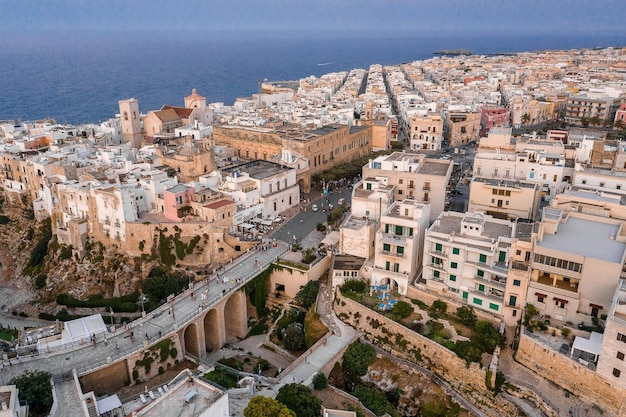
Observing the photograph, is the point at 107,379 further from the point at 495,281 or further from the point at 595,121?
the point at 595,121

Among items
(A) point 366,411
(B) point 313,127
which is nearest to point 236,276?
(A) point 366,411

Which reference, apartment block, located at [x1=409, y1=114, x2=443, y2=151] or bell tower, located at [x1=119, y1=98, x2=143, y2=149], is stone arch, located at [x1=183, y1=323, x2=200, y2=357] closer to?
bell tower, located at [x1=119, y1=98, x2=143, y2=149]

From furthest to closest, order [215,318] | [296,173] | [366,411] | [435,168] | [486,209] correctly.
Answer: [296,173] < [435,168] < [486,209] < [215,318] < [366,411]

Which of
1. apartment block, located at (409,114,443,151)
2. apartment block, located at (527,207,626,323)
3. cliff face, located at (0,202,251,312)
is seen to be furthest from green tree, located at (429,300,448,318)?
apartment block, located at (409,114,443,151)

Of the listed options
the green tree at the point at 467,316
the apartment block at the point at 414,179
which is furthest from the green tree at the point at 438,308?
the apartment block at the point at 414,179

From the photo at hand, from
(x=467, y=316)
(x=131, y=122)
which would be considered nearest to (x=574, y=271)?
(x=467, y=316)

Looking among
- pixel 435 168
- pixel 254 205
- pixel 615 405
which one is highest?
pixel 435 168

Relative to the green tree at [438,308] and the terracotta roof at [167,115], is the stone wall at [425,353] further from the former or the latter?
the terracotta roof at [167,115]

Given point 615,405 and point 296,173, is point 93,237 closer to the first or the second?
point 296,173
